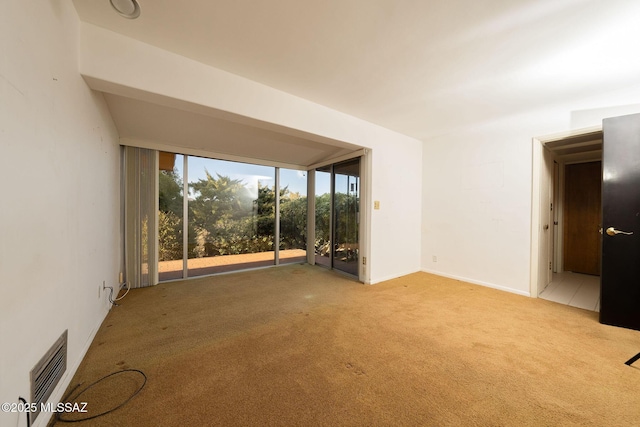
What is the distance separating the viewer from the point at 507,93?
2.66m

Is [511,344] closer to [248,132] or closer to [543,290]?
[543,290]

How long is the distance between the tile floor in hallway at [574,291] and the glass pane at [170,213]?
19.0ft

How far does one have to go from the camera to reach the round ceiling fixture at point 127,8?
1538 mm

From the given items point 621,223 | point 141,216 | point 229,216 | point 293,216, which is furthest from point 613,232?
point 141,216

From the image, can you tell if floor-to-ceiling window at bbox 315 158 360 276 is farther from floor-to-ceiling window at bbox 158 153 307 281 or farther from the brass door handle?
the brass door handle

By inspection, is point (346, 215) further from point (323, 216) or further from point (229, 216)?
point (229, 216)

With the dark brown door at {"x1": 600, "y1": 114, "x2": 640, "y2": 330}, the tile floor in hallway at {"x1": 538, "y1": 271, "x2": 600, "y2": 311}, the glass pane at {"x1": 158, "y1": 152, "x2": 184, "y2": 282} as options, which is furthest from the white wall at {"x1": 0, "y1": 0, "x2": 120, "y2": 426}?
the tile floor in hallway at {"x1": 538, "y1": 271, "x2": 600, "y2": 311}

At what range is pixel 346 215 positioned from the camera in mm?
4457

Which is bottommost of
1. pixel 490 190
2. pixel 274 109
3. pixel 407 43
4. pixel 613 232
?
pixel 613 232

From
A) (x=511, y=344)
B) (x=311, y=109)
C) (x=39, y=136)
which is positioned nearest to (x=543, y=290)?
(x=511, y=344)

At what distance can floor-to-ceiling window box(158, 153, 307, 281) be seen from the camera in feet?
13.0

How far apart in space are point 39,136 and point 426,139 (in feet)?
16.3

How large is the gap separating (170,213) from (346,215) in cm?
318

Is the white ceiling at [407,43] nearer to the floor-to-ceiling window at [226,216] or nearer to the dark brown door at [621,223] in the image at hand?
the dark brown door at [621,223]
